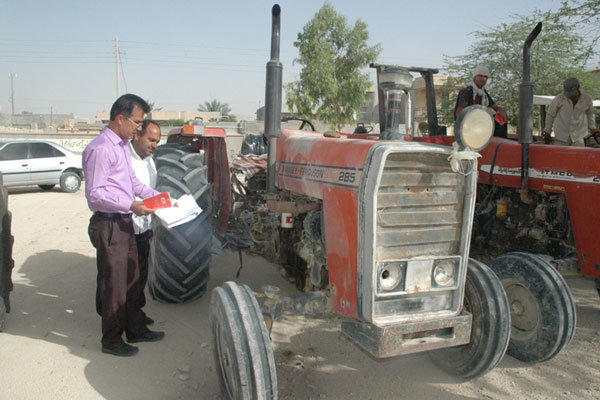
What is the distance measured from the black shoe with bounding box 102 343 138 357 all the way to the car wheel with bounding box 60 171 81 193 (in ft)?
33.6

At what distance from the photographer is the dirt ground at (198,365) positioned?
2896 mm

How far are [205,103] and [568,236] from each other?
5267 cm

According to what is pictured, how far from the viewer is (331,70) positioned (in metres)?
19.2

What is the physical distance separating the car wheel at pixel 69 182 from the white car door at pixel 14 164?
2.59ft

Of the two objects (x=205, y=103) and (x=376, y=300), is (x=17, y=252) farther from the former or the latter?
(x=205, y=103)

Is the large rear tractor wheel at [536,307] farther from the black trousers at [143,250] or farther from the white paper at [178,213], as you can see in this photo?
the black trousers at [143,250]

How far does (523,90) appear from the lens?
3764 millimetres

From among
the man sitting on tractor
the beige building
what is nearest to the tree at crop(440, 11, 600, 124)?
the man sitting on tractor

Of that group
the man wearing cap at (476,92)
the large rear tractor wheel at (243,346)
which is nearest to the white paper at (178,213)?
the large rear tractor wheel at (243,346)

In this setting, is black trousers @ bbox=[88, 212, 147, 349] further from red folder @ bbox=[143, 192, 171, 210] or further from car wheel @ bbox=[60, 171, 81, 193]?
car wheel @ bbox=[60, 171, 81, 193]

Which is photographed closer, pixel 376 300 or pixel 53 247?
pixel 376 300

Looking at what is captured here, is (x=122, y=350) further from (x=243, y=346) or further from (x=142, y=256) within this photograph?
(x=243, y=346)

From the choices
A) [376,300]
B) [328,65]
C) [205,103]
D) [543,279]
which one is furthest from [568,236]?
[205,103]

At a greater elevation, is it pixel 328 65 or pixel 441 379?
pixel 328 65
